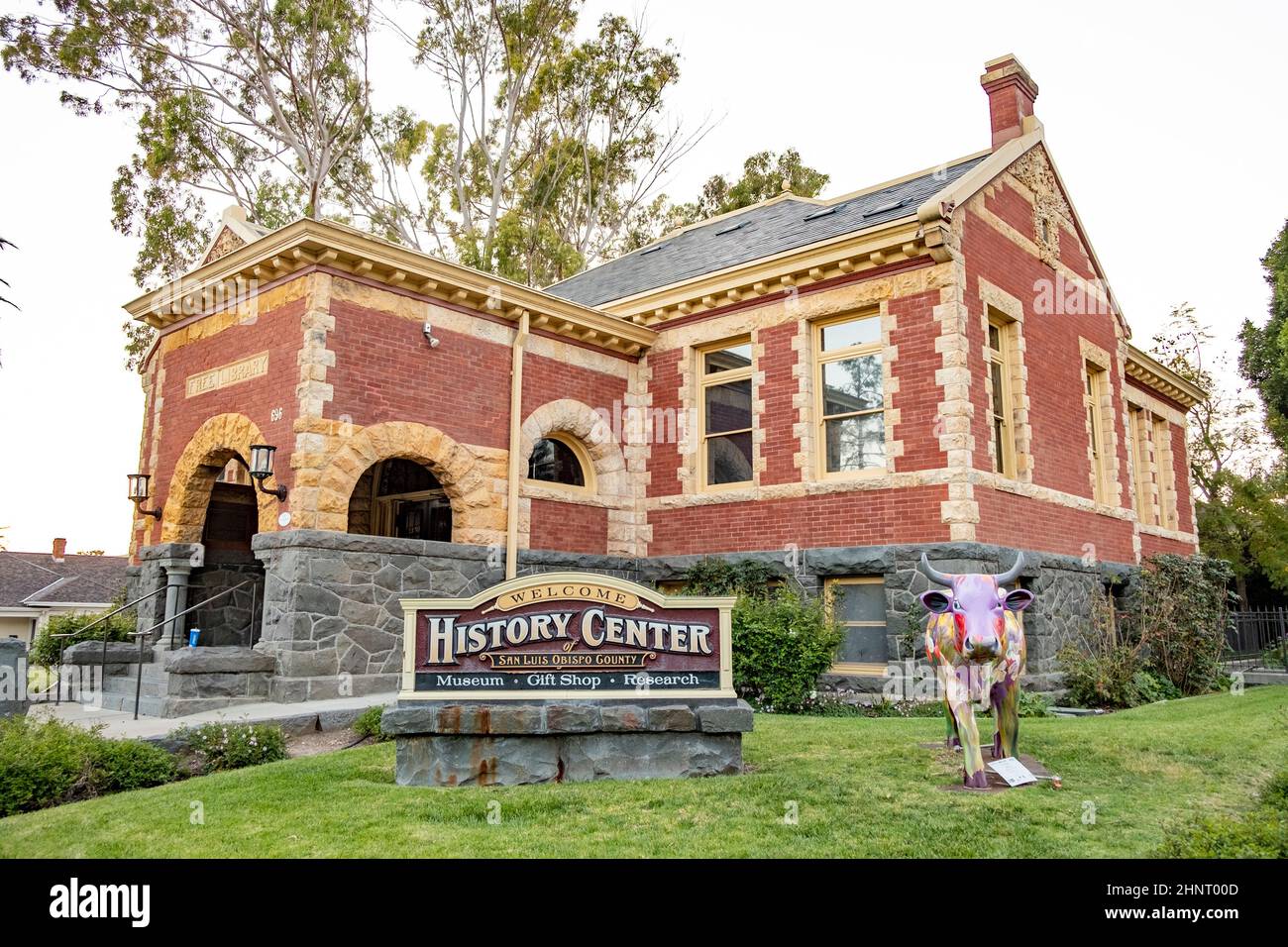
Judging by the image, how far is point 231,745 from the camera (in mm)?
8445

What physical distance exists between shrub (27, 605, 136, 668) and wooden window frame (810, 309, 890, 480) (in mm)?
10856

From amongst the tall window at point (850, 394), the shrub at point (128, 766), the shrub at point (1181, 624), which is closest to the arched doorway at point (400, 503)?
the tall window at point (850, 394)

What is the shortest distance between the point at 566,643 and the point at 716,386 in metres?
9.32

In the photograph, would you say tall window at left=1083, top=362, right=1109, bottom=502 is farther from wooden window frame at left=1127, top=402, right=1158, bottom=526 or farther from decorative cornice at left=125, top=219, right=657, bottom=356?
decorative cornice at left=125, top=219, right=657, bottom=356

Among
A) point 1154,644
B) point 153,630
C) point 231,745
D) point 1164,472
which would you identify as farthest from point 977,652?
point 1164,472

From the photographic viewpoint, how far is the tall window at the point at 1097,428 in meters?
16.8

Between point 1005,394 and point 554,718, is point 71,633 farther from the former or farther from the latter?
point 1005,394

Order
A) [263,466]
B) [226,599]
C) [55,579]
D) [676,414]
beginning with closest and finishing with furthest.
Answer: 1. [263,466]
2. [226,599]
3. [676,414]
4. [55,579]

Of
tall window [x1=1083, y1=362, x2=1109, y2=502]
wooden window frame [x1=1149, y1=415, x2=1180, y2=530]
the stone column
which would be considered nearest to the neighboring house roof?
the stone column

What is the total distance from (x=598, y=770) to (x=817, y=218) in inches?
467

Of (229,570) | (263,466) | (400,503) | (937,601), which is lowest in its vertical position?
(937,601)

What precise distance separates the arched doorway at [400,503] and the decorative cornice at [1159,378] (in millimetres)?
14921

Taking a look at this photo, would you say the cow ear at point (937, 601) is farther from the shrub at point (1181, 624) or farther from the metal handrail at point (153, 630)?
the shrub at point (1181, 624)

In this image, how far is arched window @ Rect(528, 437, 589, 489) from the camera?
50.0 feet
